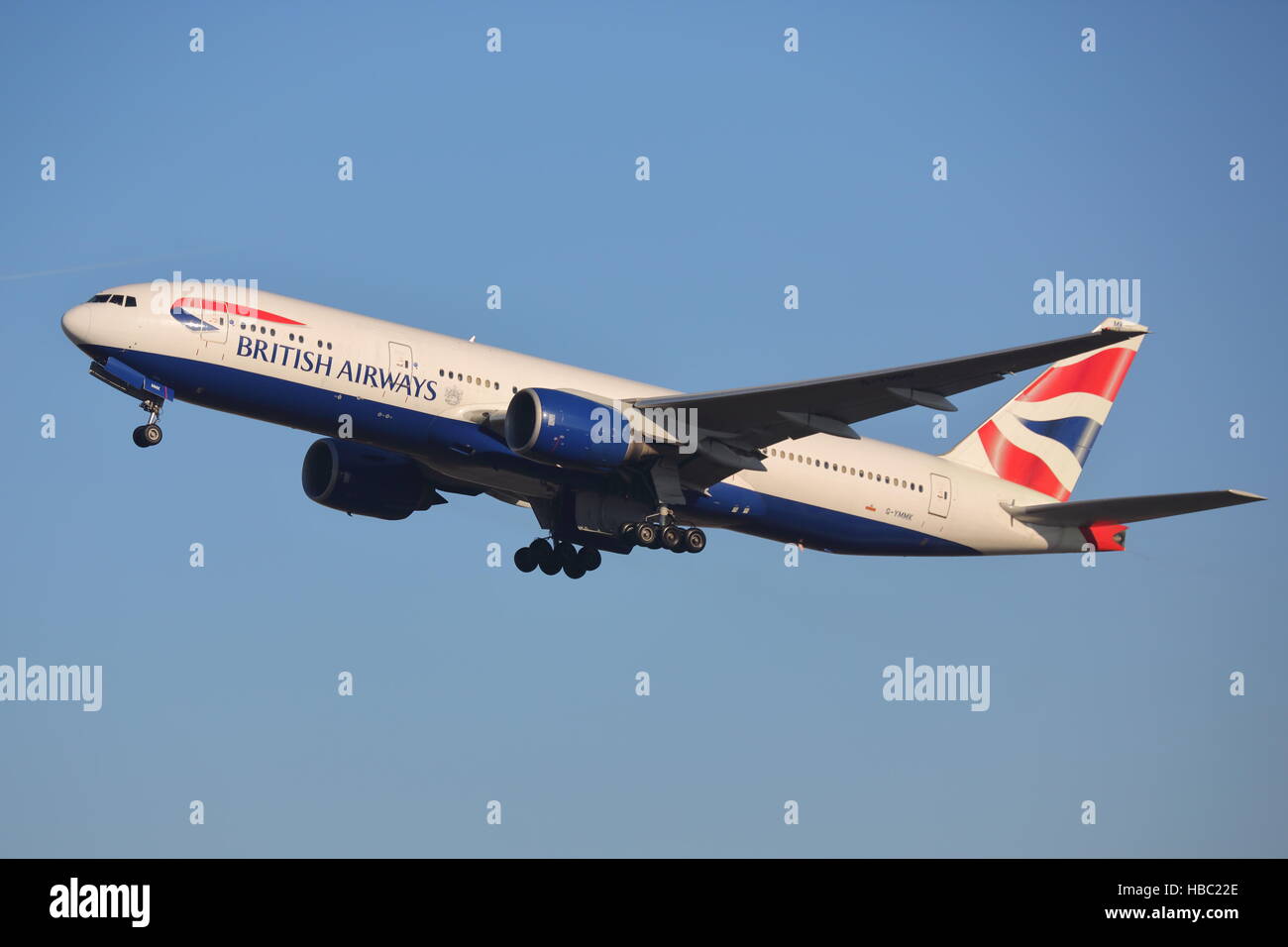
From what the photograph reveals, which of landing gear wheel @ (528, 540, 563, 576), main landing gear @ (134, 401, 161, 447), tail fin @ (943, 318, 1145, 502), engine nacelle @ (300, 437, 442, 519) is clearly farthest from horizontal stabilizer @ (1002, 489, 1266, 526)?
main landing gear @ (134, 401, 161, 447)

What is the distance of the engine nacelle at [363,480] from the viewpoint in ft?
145

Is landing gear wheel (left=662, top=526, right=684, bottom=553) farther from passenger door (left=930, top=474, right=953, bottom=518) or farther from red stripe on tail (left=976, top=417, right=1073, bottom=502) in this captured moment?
red stripe on tail (left=976, top=417, right=1073, bottom=502)

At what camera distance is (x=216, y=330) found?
36.8m

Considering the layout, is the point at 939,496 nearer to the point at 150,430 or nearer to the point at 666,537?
the point at 666,537

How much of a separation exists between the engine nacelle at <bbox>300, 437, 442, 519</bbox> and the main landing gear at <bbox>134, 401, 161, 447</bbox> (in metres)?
7.41

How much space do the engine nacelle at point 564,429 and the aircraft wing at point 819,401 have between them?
1.29 meters

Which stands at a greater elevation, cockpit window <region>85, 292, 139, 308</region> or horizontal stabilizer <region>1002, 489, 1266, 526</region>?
cockpit window <region>85, 292, 139, 308</region>

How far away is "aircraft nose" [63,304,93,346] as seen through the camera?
119ft

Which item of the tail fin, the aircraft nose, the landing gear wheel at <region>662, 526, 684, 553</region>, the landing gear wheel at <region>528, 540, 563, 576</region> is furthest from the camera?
the tail fin

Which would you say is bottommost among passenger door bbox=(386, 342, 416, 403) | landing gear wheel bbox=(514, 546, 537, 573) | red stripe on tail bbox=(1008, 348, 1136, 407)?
landing gear wheel bbox=(514, 546, 537, 573)

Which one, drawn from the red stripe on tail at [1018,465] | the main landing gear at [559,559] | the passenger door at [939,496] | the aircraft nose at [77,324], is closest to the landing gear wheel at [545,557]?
the main landing gear at [559,559]

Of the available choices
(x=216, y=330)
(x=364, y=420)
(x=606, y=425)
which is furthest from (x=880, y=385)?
(x=216, y=330)
